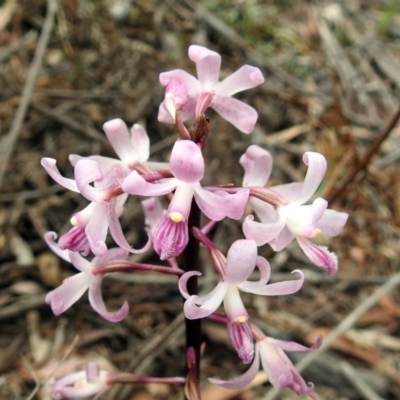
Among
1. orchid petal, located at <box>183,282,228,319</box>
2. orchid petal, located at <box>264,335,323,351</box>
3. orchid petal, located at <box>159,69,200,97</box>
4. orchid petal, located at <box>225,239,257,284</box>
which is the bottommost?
orchid petal, located at <box>264,335,323,351</box>

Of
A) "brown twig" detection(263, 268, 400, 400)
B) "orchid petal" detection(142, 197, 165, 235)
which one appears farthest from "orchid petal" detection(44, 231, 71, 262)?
"brown twig" detection(263, 268, 400, 400)

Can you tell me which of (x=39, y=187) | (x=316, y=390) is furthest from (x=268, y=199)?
(x=39, y=187)

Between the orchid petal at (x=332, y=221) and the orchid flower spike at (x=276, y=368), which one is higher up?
the orchid petal at (x=332, y=221)

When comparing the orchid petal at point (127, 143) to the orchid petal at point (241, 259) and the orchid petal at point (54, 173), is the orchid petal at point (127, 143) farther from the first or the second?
the orchid petal at point (241, 259)

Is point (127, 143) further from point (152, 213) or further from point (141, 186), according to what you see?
point (141, 186)

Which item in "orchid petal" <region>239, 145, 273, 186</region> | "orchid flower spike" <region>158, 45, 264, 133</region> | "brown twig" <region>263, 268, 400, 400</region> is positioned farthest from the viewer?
"brown twig" <region>263, 268, 400, 400</region>

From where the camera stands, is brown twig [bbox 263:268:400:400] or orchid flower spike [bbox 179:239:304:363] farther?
brown twig [bbox 263:268:400:400]

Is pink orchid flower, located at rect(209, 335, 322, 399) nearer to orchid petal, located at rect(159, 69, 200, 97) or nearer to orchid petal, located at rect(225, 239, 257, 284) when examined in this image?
orchid petal, located at rect(225, 239, 257, 284)

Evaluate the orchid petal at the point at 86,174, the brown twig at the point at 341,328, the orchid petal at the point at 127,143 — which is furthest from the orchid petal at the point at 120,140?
the brown twig at the point at 341,328
